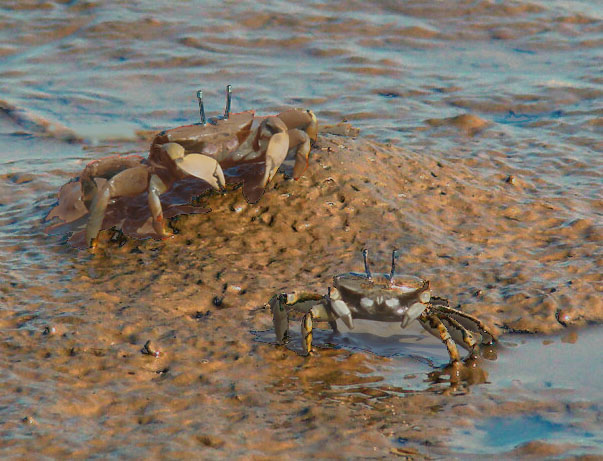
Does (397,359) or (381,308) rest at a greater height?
(381,308)

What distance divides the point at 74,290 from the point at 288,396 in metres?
1.60

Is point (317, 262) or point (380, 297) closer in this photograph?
point (380, 297)

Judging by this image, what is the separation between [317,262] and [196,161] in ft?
3.04

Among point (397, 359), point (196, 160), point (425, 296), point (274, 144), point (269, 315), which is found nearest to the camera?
point (425, 296)

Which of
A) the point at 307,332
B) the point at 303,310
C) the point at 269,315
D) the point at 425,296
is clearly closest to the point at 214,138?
Answer: the point at 269,315

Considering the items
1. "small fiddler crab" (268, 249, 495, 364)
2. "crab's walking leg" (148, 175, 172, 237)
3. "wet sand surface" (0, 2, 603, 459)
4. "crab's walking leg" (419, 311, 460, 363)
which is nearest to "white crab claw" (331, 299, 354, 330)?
"small fiddler crab" (268, 249, 495, 364)

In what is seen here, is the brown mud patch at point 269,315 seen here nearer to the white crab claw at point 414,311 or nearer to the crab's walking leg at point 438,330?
the crab's walking leg at point 438,330

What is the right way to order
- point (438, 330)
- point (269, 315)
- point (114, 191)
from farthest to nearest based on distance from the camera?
point (114, 191) < point (269, 315) < point (438, 330)

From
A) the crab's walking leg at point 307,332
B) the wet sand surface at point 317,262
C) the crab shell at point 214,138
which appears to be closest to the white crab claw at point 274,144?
the crab shell at point 214,138

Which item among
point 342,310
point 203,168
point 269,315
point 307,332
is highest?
point 203,168

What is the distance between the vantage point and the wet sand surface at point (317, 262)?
3.62 m

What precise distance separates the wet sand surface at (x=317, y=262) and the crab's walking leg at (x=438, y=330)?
114 mm

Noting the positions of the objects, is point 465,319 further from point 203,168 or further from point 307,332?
point 203,168

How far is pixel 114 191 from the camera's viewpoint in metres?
5.42
